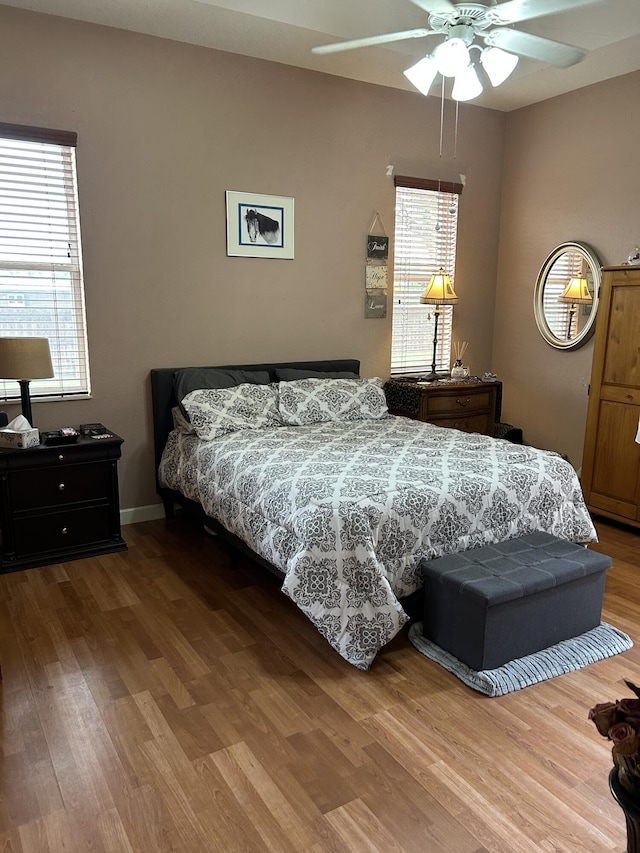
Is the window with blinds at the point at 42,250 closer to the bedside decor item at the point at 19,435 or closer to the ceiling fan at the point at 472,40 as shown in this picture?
the bedside decor item at the point at 19,435

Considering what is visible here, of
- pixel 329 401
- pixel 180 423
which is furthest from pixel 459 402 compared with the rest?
pixel 180 423

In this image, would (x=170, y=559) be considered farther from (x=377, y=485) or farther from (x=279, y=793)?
(x=279, y=793)

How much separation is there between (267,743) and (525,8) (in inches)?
121

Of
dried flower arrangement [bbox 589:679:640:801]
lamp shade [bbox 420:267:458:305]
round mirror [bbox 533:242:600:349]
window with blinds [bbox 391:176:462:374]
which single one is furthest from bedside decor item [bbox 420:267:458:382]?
Answer: dried flower arrangement [bbox 589:679:640:801]

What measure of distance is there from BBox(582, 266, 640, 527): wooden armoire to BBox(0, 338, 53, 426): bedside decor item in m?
3.39

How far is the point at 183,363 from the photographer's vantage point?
414cm

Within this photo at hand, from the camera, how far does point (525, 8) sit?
8.80 ft

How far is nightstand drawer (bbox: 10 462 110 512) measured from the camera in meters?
3.33

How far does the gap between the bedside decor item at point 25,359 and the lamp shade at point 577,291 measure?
368cm

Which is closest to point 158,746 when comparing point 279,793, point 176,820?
point 176,820

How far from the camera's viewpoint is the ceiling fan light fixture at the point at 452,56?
275cm

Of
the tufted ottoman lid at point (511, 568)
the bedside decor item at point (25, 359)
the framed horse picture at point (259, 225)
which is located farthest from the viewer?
the framed horse picture at point (259, 225)

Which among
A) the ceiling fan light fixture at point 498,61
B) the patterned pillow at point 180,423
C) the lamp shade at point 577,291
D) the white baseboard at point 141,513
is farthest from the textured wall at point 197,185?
the ceiling fan light fixture at point 498,61

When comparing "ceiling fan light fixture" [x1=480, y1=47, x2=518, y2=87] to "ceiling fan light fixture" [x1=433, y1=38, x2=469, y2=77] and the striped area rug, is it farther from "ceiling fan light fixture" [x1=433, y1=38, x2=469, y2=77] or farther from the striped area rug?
the striped area rug
